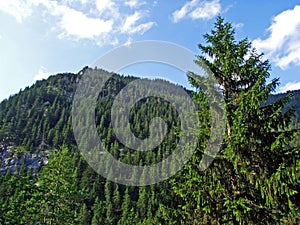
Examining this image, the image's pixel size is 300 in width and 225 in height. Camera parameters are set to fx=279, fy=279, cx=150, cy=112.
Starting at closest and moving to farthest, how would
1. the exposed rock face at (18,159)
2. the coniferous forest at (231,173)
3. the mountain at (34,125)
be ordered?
the coniferous forest at (231,173) → the exposed rock face at (18,159) → the mountain at (34,125)

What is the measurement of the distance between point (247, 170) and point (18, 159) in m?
135

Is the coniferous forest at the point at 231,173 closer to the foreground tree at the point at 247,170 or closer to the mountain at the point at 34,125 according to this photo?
the foreground tree at the point at 247,170

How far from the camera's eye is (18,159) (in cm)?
12712

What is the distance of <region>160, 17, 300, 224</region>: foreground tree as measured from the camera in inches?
324

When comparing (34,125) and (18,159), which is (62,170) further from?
(34,125)

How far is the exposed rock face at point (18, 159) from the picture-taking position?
120 metres

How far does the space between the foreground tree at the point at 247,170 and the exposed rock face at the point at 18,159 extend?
118 meters

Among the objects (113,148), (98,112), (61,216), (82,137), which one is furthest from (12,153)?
(61,216)

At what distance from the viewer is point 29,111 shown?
6983 inches

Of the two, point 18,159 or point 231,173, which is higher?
point 18,159

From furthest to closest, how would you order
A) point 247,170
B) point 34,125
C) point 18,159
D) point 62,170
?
1. point 34,125
2. point 18,159
3. point 62,170
4. point 247,170

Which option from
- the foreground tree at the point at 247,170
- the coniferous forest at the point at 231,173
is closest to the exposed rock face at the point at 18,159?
the coniferous forest at the point at 231,173

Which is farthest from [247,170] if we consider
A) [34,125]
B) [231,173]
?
[34,125]

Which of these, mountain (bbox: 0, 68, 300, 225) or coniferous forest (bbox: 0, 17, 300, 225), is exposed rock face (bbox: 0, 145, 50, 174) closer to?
mountain (bbox: 0, 68, 300, 225)
